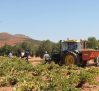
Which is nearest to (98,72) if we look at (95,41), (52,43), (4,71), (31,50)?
(4,71)

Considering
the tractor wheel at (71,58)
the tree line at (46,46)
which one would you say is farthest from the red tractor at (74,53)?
the tree line at (46,46)

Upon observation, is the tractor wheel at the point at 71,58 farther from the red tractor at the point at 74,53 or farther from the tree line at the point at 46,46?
the tree line at the point at 46,46

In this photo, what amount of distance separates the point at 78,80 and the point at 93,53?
15.2ft

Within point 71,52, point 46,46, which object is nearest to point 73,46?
point 71,52

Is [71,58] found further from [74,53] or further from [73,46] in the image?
[73,46]

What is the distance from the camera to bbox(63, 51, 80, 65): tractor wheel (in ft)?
29.3

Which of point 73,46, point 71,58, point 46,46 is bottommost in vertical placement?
point 71,58

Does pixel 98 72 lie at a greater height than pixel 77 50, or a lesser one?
lesser

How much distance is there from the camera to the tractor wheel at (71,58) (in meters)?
8.94

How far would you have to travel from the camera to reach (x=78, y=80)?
4832 mm

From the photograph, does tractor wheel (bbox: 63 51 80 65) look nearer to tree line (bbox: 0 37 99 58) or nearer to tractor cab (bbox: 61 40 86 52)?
tractor cab (bbox: 61 40 86 52)

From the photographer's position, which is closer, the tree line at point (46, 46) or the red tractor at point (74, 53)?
the red tractor at point (74, 53)

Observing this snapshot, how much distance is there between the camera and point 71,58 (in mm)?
9164

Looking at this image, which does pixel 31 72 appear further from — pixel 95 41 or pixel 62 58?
pixel 95 41
